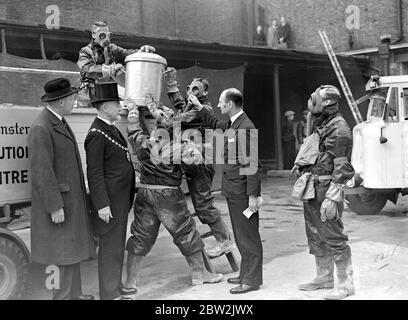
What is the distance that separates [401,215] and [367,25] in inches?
412

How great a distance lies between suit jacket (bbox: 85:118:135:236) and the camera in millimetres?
4297

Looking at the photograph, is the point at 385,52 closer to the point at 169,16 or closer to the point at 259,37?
the point at 259,37

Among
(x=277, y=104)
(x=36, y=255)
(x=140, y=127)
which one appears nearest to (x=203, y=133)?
(x=140, y=127)

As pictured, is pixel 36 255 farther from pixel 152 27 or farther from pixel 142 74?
pixel 152 27

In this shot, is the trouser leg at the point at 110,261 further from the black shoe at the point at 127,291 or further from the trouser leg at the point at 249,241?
the trouser leg at the point at 249,241

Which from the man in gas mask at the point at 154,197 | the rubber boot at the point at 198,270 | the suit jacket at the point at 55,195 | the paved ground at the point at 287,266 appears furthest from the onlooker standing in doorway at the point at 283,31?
the suit jacket at the point at 55,195

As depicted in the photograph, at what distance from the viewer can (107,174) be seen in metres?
4.43

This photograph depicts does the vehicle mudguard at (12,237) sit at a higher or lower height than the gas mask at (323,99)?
lower

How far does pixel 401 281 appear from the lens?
16.9 feet

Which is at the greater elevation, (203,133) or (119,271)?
(203,133)

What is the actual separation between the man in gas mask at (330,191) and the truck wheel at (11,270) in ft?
8.54

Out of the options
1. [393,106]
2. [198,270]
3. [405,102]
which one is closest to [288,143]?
[393,106]

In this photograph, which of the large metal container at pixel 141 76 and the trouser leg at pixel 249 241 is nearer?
the trouser leg at pixel 249 241

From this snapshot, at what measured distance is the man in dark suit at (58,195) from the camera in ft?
13.2
